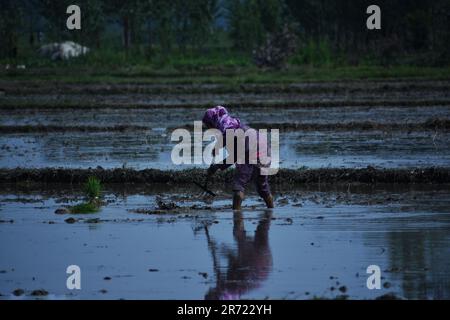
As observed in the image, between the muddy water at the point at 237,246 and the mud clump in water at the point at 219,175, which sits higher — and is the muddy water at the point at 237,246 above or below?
below

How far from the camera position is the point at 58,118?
23641 mm

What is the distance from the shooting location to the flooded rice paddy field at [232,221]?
8008mm

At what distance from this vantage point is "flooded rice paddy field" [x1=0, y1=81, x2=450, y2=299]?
8.01 m

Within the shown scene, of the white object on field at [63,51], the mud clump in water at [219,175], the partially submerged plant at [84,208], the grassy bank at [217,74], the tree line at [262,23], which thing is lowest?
the partially submerged plant at [84,208]

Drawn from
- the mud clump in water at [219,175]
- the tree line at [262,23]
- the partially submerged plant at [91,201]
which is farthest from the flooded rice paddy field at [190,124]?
the tree line at [262,23]

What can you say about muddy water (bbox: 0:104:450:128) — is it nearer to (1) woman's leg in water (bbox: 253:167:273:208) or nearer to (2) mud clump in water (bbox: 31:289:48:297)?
(1) woman's leg in water (bbox: 253:167:273:208)

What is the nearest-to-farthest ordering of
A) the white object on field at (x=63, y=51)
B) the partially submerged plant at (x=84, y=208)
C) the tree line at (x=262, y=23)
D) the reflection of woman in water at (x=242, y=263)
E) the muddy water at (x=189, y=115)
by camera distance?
the reflection of woman in water at (x=242, y=263)
the partially submerged plant at (x=84, y=208)
the muddy water at (x=189, y=115)
the tree line at (x=262, y=23)
the white object on field at (x=63, y=51)

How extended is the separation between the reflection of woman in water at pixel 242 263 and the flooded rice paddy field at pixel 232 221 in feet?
0.06

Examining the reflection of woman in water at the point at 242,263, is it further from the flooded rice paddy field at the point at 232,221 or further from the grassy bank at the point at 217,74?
the grassy bank at the point at 217,74

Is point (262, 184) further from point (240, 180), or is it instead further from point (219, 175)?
point (219, 175)

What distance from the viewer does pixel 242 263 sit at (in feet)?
28.8

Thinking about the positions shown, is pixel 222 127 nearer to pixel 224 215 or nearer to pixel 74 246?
pixel 224 215

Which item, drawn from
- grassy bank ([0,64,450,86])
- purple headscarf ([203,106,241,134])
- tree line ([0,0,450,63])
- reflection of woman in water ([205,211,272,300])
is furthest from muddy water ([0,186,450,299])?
tree line ([0,0,450,63])
